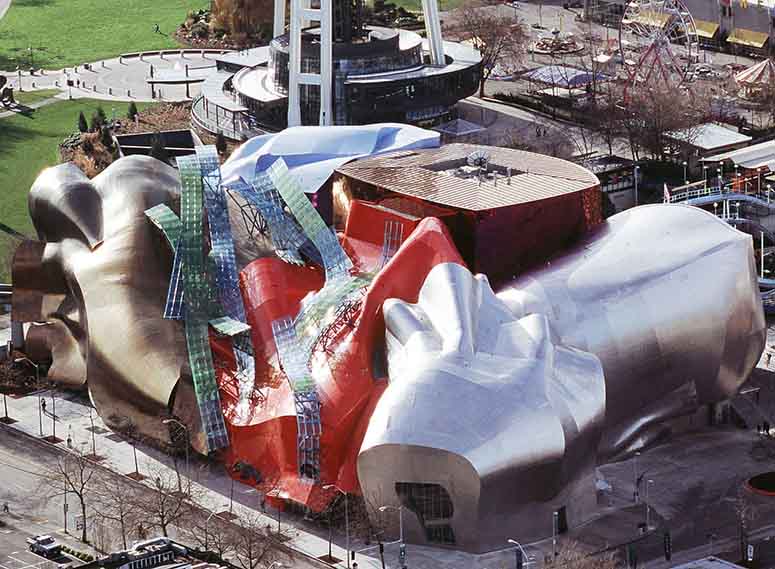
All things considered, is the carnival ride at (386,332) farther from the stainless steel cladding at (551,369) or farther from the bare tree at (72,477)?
the bare tree at (72,477)

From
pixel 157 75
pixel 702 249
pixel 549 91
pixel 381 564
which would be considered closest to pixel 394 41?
pixel 549 91

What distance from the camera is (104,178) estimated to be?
122 meters

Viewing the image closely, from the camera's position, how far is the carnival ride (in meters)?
98.5

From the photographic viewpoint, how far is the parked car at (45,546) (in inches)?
3915

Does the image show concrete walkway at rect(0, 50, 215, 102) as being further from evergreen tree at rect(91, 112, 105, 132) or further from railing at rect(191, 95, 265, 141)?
railing at rect(191, 95, 265, 141)

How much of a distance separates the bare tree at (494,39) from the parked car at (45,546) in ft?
273

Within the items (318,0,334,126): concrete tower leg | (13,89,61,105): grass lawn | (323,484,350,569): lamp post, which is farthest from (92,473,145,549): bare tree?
(13,89,61,105): grass lawn

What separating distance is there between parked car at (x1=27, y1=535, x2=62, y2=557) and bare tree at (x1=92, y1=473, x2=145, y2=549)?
299 cm

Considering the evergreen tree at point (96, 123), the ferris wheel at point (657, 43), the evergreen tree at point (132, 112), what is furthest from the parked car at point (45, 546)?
the evergreen tree at point (132, 112)

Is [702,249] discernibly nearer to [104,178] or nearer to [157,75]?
[104,178]

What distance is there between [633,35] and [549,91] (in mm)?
11886

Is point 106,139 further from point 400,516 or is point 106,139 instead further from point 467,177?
point 400,516

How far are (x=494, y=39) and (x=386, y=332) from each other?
3233 inches

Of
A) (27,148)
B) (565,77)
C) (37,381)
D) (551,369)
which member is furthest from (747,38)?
(551,369)
